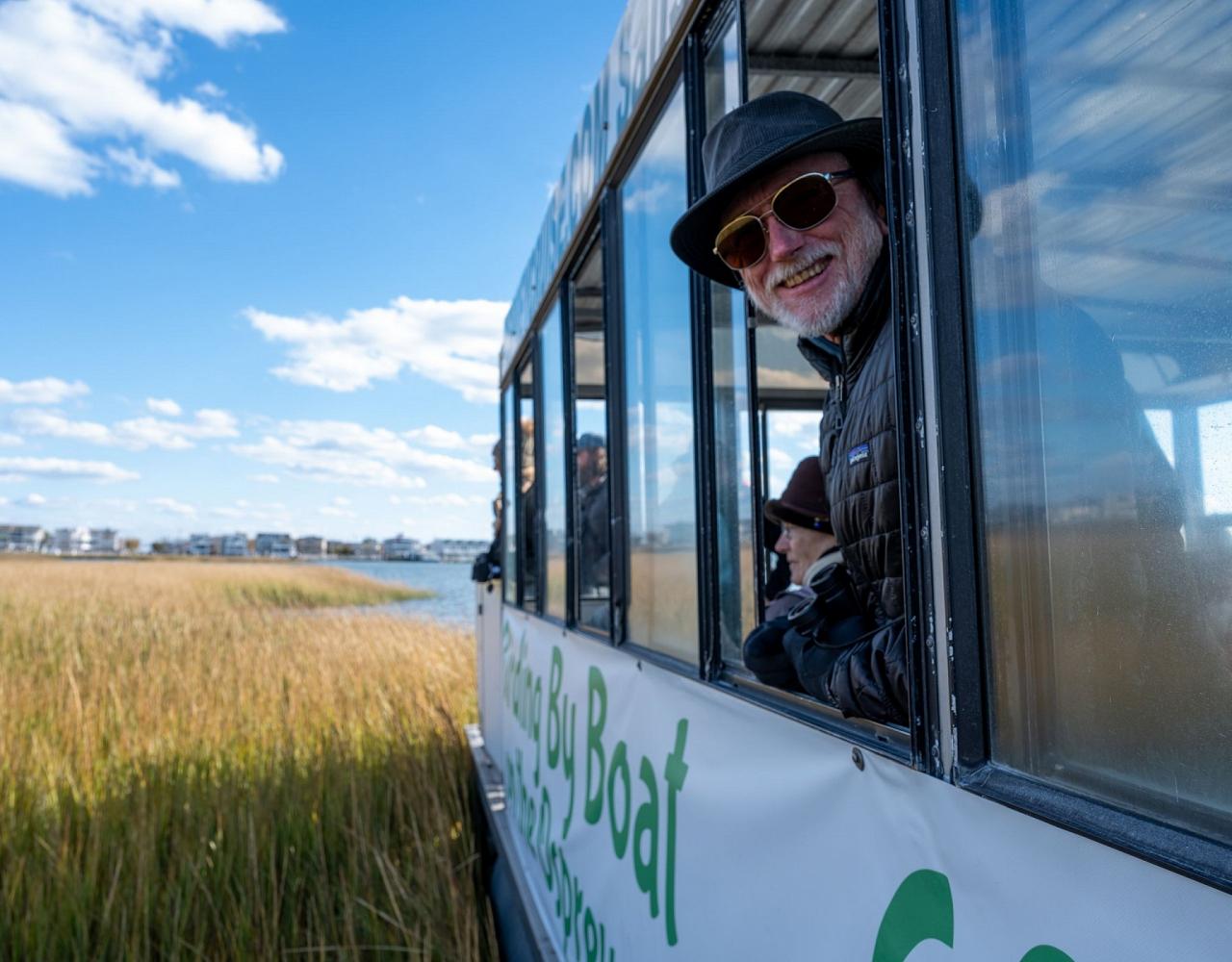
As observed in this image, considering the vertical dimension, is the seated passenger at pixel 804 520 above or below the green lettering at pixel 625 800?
above

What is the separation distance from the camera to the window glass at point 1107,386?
2.55 feet

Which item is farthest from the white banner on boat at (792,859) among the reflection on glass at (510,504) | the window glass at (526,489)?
the reflection on glass at (510,504)

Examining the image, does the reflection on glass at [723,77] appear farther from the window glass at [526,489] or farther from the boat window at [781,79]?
the window glass at [526,489]

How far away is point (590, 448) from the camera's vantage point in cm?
321

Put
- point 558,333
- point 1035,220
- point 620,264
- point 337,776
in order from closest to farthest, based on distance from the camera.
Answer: point 1035,220 → point 620,264 → point 558,333 → point 337,776

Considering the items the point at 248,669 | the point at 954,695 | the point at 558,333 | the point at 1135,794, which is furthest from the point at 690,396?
the point at 248,669

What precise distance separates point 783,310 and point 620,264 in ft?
3.49

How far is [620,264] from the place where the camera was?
2.67 meters

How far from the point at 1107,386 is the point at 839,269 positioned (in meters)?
0.79

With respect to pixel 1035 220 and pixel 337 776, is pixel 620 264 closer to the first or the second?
pixel 1035 220

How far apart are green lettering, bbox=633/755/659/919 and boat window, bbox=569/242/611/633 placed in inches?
24.7

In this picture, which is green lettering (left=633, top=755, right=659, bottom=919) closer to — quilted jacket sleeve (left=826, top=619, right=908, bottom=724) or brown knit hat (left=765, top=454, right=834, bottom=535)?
brown knit hat (left=765, top=454, right=834, bottom=535)

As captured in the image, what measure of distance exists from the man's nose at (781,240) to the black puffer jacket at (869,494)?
135 mm

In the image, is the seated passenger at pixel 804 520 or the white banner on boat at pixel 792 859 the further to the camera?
the seated passenger at pixel 804 520
